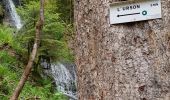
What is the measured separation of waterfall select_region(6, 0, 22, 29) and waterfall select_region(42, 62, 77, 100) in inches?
85.3

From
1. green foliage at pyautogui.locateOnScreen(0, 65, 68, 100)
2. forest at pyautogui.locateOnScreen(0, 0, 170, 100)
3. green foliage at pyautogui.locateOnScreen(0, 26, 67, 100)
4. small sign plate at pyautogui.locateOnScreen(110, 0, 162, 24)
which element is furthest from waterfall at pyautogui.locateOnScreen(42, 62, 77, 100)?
small sign plate at pyautogui.locateOnScreen(110, 0, 162, 24)

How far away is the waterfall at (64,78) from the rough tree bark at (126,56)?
305 inches

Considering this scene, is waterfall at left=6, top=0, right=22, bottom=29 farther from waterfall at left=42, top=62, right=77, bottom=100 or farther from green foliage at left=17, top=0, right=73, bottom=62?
green foliage at left=17, top=0, right=73, bottom=62

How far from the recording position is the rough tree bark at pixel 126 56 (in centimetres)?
152

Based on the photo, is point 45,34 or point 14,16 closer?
point 45,34

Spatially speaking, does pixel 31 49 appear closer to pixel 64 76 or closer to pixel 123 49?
pixel 64 76

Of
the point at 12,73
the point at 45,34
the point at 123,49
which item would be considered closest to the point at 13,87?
the point at 12,73

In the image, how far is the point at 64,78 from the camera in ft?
33.4

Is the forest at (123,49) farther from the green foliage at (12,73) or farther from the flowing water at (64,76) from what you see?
the flowing water at (64,76)

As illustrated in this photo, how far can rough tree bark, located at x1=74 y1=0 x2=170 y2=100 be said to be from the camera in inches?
59.8

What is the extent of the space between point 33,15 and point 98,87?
7.05m

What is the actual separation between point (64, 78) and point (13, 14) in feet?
10.6

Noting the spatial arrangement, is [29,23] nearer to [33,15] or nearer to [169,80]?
[33,15]

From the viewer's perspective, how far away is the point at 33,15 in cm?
854
